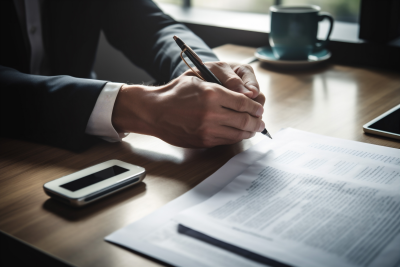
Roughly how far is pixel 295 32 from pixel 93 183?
0.85m

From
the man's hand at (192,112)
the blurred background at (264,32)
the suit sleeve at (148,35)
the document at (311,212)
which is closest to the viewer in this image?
the document at (311,212)

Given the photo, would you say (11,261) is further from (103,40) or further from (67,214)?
(103,40)

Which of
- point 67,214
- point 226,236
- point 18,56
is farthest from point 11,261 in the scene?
point 18,56

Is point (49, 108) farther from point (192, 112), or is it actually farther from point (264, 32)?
point (264, 32)

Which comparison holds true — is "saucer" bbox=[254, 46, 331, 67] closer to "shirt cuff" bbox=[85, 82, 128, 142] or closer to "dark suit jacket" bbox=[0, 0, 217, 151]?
"dark suit jacket" bbox=[0, 0, 217, 151]

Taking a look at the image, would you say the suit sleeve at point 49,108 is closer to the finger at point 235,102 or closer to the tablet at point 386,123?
the finger at point 235,102

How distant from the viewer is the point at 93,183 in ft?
1.91

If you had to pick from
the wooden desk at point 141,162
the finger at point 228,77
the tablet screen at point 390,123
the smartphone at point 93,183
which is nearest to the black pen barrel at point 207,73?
the finger at point 228,77

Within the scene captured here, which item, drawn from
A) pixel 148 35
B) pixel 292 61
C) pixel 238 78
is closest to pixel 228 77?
pixel 238 78

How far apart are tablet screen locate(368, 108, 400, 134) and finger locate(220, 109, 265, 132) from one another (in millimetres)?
287

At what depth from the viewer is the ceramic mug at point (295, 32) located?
118 centimetres

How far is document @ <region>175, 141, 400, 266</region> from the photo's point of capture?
443 millimetres

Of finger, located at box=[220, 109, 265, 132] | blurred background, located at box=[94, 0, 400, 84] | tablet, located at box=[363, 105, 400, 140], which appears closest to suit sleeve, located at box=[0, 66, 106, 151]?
finger, located at box=[220, 109, 265, 132]

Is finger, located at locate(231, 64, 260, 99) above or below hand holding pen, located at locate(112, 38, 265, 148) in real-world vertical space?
above
